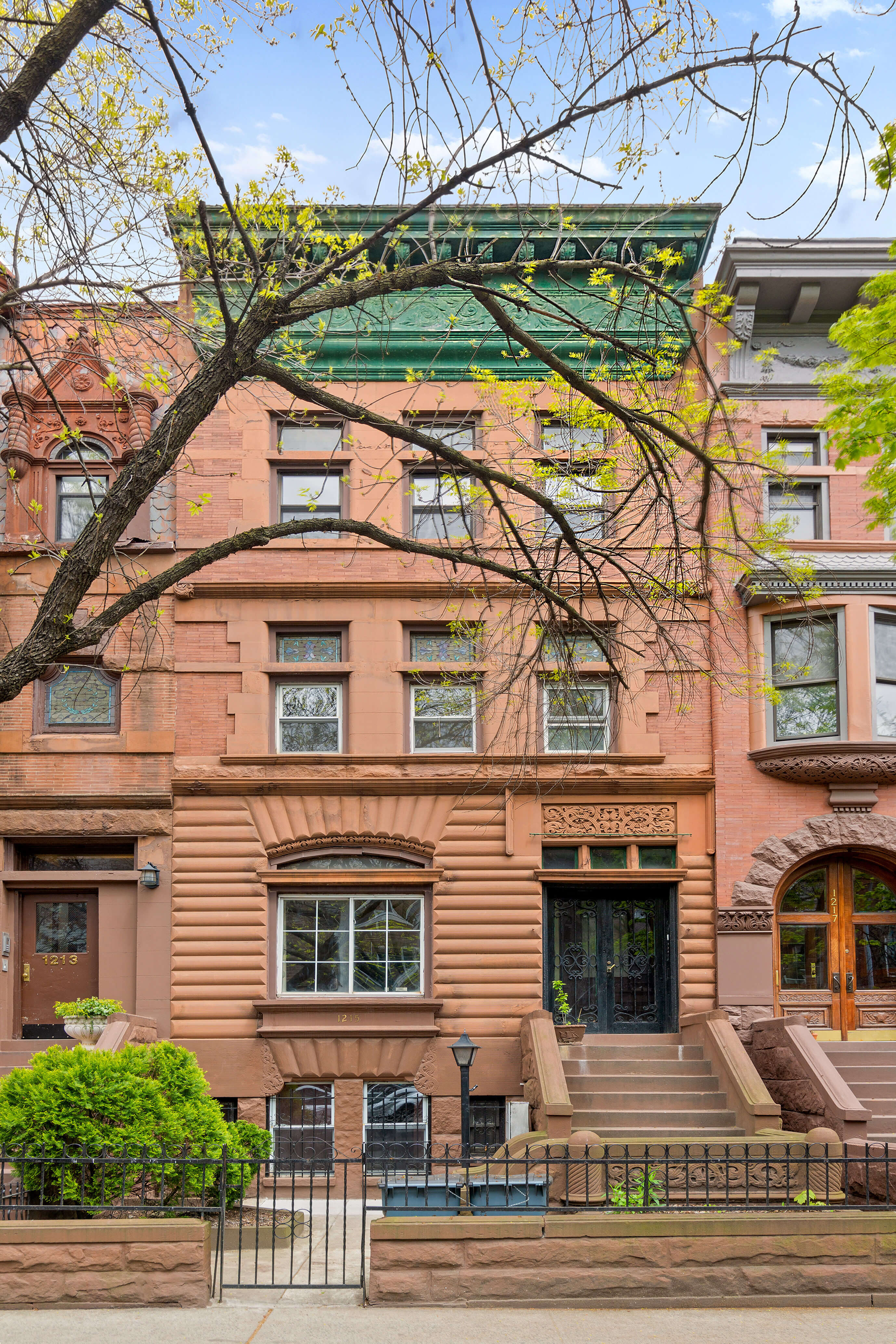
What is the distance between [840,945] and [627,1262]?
914cm

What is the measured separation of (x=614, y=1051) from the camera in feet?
53.1

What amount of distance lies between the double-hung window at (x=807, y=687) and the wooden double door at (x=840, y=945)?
195 centimetres

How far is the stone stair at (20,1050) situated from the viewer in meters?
16.0

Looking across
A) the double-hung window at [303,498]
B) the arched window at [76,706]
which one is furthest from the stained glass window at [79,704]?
the double-hung window at [303,498]

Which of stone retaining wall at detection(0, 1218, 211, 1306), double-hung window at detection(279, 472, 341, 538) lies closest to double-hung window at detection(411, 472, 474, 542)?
double-hung window at detection(279, 472, 341, 538)

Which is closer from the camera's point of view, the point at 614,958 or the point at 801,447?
the point at 614,958

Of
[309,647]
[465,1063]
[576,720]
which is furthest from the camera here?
[309,647]

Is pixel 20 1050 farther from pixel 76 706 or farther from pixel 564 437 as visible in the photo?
pixel 564 437

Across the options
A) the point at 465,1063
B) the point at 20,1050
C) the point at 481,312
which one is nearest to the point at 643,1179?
the point at 465,1063

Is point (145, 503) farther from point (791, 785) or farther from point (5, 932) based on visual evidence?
point (791, 785)

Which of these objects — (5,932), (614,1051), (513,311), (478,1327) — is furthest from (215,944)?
(513,311)

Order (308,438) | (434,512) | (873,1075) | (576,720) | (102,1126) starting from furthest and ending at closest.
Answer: (308,438) < (434,512) < (576,720) < (873,1075) < (102,1126)

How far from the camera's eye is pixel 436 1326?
830 cm

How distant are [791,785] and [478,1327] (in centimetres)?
1023
